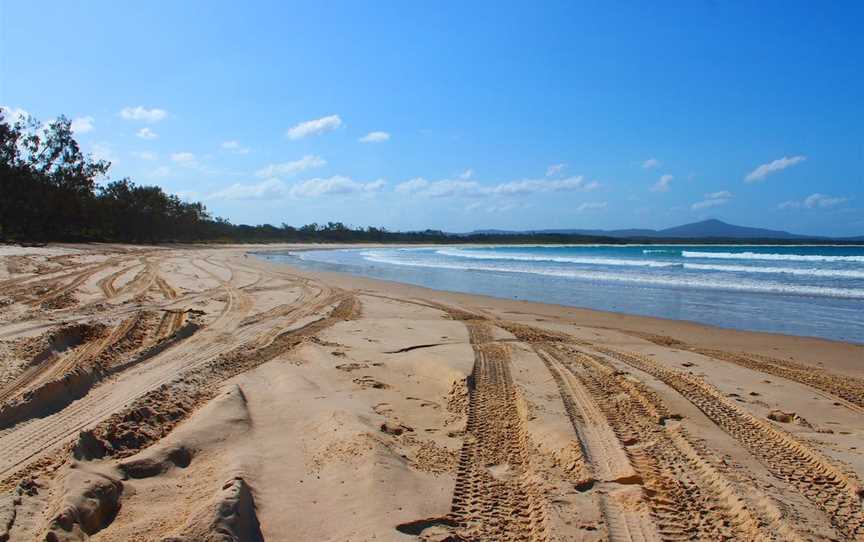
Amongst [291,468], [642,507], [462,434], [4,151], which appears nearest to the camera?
[642,507]

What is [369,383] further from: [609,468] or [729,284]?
[729,284]

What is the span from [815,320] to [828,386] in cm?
729

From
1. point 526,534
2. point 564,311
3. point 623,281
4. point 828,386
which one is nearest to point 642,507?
point 526,534

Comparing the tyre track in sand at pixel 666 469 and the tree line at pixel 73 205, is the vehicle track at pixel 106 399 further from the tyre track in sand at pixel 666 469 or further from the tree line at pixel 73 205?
the tree line at pixel 73 205

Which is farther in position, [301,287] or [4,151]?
[4,151]

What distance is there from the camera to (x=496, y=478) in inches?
135

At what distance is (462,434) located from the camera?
13.8 feet

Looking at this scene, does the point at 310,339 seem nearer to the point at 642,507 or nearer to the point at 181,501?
the point at 181,501

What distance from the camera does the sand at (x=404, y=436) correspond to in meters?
2.84

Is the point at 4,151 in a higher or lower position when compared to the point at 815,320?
higher

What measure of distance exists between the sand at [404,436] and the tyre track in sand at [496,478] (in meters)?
0.02

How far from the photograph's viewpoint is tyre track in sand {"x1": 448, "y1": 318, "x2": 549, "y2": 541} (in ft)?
9.37

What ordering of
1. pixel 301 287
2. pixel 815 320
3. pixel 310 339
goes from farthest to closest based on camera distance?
pixel 301 287 < pixel 815 320 < pixel 310 339

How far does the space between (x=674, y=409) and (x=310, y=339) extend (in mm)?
4889
